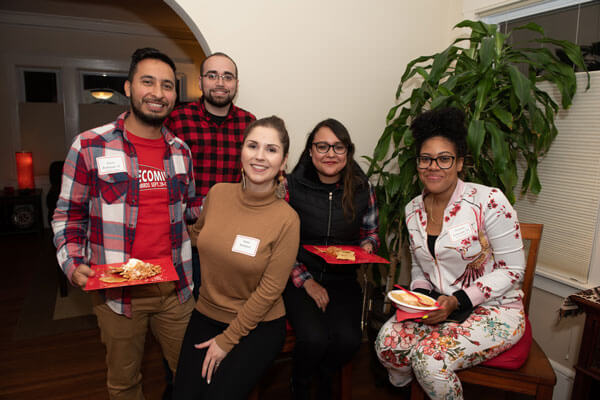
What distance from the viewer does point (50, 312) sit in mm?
3219

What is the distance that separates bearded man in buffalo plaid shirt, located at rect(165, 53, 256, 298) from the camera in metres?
2.01

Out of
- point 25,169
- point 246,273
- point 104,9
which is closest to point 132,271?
point 246,273

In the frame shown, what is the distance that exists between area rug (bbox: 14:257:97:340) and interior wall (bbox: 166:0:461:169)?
2251 mm

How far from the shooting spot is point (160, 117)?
156cm

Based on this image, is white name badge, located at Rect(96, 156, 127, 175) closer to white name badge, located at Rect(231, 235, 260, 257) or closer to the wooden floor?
white name badge, located at Rect(231, 235, 260, 257)

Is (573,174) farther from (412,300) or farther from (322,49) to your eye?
(322,49)

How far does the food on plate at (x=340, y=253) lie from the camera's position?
65.2 inches

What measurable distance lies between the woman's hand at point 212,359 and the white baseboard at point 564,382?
2.14m

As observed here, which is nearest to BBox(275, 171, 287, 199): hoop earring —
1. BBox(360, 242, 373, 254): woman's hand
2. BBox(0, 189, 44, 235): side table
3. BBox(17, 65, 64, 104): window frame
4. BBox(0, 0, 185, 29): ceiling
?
BBox(360, 242, 373, 254): woman's hand

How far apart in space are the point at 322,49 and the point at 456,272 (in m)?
1.80

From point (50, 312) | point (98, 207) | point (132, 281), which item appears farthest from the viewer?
point (50, 312)

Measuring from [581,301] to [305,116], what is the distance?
1.93 m

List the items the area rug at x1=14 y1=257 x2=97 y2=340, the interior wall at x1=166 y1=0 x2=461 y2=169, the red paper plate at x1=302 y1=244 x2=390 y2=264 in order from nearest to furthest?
the red paper plate at x1=302 y1=244 x2=390 y2=264 < the interior wall at x1=166 y1=0 x2=461 y2=169 < the area rug at x1=14 y1=257 x2=97 y2=340

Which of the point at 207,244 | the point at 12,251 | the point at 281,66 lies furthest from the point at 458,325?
the point at 12,251
